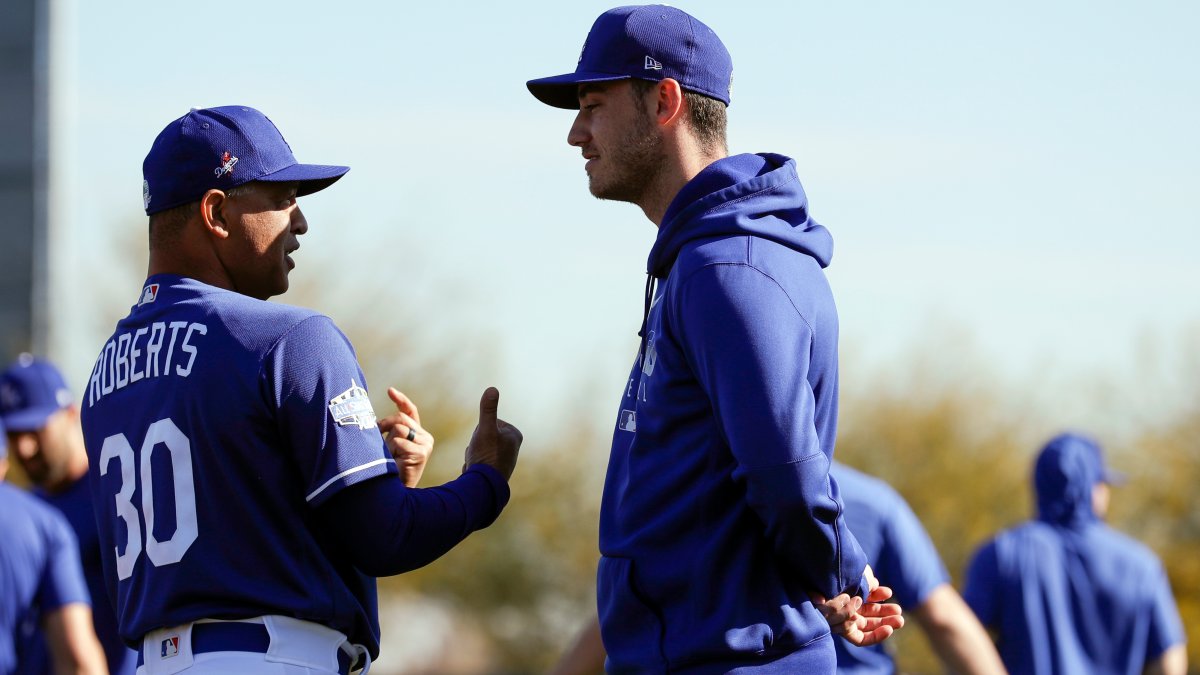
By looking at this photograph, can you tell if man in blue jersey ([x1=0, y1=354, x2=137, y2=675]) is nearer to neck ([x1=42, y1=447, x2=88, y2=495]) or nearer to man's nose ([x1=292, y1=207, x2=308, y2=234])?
neck ([x1=42, y1=447, x2=88, y2=495])

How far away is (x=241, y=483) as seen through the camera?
3.94 meters

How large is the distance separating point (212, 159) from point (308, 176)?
0.83ft

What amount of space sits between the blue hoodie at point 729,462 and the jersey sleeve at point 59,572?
3.23 metres

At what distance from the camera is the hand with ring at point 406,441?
4531 mm

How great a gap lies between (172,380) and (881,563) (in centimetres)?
291

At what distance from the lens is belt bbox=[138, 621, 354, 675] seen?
3881 millimetres

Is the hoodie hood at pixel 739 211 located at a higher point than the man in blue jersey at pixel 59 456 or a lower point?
higher

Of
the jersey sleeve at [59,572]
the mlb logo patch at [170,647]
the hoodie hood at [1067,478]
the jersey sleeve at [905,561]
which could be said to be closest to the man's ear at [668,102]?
the mlb logo patch at [170,647]

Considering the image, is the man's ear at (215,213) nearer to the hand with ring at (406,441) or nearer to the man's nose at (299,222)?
the man's nose at (299,222)

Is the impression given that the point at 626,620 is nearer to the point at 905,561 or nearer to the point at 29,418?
the point at 905,561

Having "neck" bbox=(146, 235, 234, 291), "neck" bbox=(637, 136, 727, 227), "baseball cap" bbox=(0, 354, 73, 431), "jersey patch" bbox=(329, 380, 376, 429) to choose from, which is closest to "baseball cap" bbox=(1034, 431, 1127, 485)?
"neck" bbox=(637, 136, 727, 227)

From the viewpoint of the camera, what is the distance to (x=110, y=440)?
4148 mm

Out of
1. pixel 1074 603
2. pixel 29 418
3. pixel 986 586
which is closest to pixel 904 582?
pixel 986 586

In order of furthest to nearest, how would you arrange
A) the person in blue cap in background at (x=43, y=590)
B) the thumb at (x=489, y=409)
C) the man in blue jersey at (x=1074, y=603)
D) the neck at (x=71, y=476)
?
the man in blue jersey at (x=1074, y=603) → the neck at (x=71, y=476) → the person in blue cap in background at (x=43, y=590) → the thumb at (x=489, y=409)
